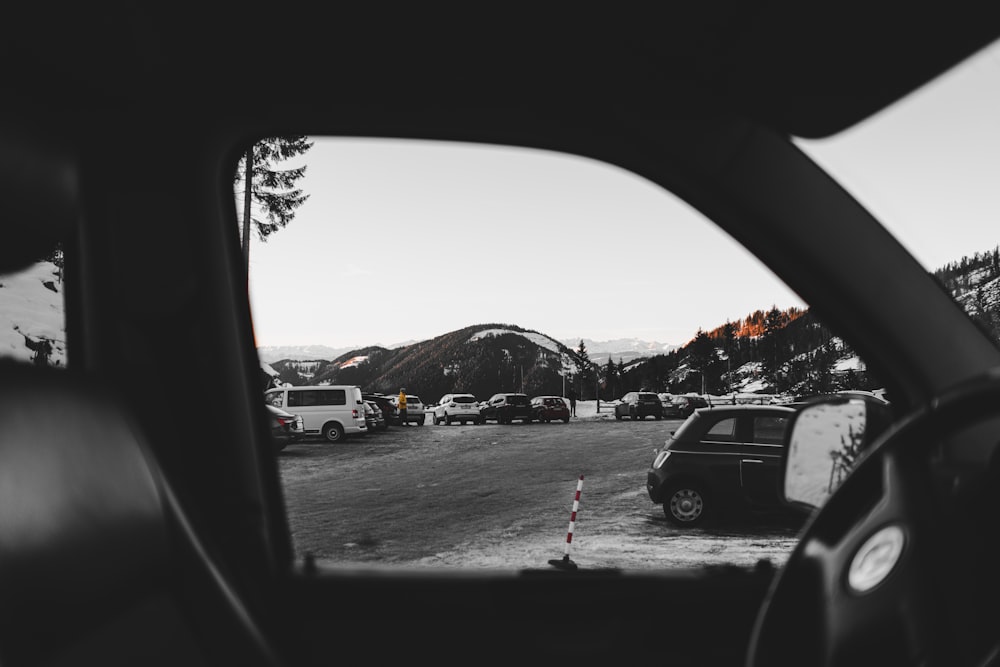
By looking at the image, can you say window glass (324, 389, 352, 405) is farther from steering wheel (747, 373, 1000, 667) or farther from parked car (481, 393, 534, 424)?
steering wheel (747, 373, 1000, 667)

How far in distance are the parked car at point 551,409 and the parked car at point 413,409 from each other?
4970mm

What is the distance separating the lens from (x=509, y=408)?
33.2m

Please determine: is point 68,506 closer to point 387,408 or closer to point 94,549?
point 94,549

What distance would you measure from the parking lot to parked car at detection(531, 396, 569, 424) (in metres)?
9.20

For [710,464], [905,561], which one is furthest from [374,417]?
[905,561]

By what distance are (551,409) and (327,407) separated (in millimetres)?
13448

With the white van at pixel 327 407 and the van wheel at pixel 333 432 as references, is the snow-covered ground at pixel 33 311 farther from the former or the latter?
the van wheel at pixel 333 432

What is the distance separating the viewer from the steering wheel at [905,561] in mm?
906

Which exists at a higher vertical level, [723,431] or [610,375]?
[610,375]

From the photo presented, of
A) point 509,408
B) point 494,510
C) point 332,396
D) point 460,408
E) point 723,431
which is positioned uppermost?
point 332,396

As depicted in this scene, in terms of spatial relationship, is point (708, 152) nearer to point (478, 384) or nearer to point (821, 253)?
point (821, 253)

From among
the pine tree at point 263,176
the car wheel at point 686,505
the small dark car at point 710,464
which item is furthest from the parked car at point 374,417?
the pine tree at point 263,176

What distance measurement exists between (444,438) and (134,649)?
24432 mm

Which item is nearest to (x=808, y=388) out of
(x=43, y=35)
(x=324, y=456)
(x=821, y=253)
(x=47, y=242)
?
(x=821, y=253)
